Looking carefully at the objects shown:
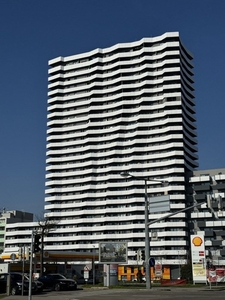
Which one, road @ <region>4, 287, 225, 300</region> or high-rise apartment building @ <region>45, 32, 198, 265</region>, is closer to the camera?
road @ <region>4, 287, 225, 300</region>

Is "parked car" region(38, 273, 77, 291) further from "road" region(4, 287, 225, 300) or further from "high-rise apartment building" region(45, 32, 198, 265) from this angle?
"high-rise apartment building" region(45, 32, 198, 265)

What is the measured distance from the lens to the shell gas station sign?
140 ft

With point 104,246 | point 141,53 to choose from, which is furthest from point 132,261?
point 104,246

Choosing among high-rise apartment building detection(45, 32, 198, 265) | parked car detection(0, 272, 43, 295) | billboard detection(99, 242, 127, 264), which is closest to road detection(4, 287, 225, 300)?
parked car detection(0, 272, 43, 295)

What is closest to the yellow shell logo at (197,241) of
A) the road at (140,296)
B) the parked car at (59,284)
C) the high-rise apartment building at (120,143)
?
the road at (140,296)

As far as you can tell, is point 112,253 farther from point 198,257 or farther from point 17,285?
point 17,285

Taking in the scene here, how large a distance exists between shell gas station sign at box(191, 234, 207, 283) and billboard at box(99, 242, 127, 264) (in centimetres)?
666

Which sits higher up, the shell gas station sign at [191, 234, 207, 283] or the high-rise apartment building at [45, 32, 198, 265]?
the high-rise apartment building at [45, 32, 198, 265]

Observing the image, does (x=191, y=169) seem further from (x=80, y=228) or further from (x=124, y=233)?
(x=80, y=228)

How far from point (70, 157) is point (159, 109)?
1270 inches

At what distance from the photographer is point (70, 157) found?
143125mm

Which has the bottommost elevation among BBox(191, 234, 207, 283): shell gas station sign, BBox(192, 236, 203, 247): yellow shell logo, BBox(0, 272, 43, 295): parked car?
BBox(0, 272, 43, 295): parked car

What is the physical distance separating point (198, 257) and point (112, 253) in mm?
8252

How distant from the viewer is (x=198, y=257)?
140ft
